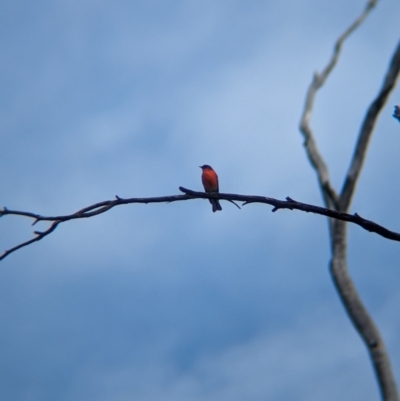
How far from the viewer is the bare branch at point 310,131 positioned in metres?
9.50

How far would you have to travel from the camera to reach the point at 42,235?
174 inches

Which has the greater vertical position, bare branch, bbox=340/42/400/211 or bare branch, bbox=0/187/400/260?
bare branch, bbox=340/42/400/211

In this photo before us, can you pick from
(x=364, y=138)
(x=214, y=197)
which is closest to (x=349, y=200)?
(x=364, y=138)

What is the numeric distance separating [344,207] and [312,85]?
8.72ft

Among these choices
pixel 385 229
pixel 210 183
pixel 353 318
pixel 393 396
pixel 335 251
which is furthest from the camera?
pixel 210 183

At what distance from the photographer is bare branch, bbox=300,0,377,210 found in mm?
9500

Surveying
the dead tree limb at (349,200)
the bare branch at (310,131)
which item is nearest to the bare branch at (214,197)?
the dead tree limb at (349,200)

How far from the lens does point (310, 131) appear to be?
33.7 ft

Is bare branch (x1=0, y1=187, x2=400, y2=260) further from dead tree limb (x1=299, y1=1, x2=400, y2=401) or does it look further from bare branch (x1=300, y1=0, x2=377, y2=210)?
bare branch (x1=300, y1=0, x2=377, y2=210)

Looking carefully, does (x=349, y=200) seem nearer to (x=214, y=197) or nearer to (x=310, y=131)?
(x=310, y=131)

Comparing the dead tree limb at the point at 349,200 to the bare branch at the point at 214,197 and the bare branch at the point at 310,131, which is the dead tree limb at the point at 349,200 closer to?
the bare branch at the point at 310,131

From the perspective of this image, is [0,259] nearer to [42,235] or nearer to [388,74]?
[42,235]

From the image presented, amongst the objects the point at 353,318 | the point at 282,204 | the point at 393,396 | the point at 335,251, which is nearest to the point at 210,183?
the point at 335,251

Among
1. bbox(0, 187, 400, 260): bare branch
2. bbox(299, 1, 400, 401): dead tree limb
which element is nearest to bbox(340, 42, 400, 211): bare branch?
bbox(299, 1, 400, 401): dead tree limb
